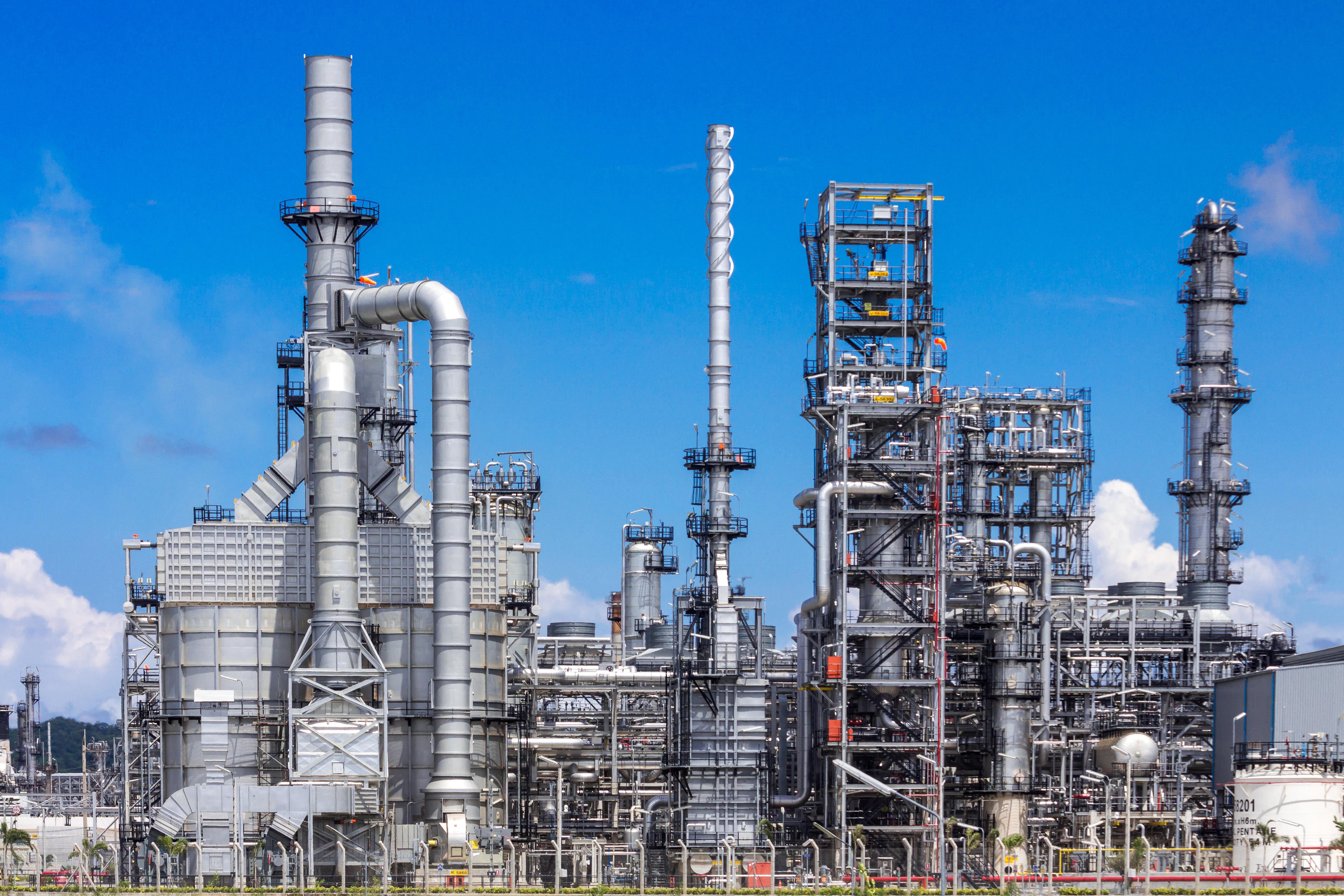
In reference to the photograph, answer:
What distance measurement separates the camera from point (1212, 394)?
10506 cm

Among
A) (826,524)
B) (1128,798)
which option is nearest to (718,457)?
(826,524)

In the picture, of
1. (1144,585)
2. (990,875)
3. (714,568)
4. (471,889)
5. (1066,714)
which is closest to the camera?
(471,889)

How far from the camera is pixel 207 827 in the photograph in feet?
243

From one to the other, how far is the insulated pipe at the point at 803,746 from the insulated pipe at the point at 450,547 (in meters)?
15.2

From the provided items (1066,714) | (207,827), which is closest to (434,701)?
(207,827)

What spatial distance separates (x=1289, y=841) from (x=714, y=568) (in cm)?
2473

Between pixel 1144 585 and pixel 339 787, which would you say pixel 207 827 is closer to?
pixel 339 787

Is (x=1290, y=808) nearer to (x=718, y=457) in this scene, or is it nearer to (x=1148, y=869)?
(x=1148, y=869)

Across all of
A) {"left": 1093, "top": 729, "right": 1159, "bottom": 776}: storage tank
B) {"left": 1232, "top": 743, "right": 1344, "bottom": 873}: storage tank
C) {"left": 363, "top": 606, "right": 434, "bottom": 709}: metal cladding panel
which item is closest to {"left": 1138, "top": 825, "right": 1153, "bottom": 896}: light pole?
{"left": 1232, "top": 743, "right": 1344, "bottom": 873}: storage tank

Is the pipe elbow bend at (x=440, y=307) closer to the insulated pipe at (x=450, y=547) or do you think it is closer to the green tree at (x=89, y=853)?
the insulated pipe at (x=450, y=547)

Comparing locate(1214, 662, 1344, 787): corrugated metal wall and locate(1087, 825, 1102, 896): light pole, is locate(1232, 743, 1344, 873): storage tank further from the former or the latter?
locate(1087, 825, 1102, 896): light pole

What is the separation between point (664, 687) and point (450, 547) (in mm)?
19501

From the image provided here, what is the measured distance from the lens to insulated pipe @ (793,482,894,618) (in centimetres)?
8131

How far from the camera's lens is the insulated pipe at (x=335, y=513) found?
75.1 m
